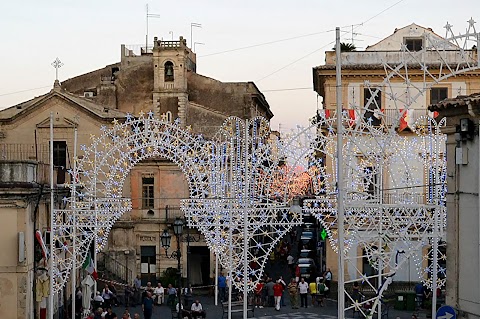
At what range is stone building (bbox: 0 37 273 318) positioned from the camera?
29.7 meters

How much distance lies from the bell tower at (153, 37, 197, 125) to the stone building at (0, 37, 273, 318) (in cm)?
5

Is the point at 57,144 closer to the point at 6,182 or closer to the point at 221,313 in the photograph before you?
the point at 221,313

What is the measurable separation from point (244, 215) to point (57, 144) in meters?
19.1

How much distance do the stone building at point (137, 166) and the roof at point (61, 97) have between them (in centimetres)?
5

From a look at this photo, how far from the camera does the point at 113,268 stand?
45.4m

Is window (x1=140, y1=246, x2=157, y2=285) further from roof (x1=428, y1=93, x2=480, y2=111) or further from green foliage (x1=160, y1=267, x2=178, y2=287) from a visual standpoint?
roof (x1=428, y1=93, x2=480, y2=111)

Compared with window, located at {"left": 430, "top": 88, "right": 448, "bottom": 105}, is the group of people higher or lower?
lower

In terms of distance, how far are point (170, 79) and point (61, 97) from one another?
835cm

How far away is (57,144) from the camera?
46.7 m

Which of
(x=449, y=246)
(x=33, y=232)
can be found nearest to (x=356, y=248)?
(x=33, y=232)

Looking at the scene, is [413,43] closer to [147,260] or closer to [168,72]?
[168,72]

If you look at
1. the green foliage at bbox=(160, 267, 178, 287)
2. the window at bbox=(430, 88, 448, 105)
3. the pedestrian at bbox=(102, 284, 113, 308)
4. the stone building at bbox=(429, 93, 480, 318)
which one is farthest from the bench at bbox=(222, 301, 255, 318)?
the stone building at bbox=(429, 93, 480, 318)

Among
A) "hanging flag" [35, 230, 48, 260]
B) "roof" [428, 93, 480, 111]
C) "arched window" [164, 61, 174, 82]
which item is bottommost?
"hanging flag" [35, 230, 48, 260]

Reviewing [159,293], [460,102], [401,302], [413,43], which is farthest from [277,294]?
[460,102]
